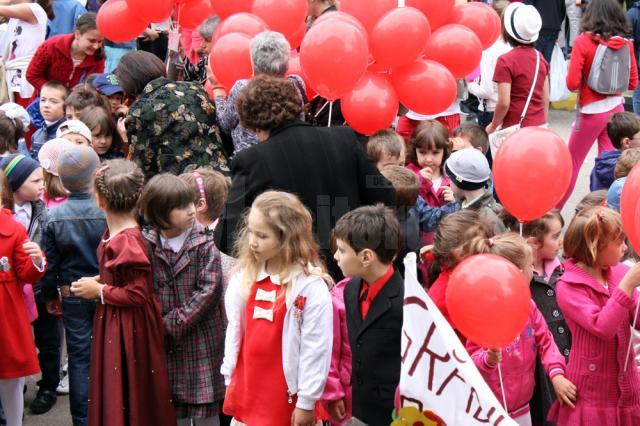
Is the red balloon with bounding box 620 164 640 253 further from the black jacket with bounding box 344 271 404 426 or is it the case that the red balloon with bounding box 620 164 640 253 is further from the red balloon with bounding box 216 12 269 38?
the red balloon with bounding box 216 12 269 38

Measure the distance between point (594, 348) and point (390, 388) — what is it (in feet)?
2.78

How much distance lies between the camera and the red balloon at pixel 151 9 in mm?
5840

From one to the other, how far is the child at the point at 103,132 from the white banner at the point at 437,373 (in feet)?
10.5

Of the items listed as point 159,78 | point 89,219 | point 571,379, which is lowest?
point 571,379

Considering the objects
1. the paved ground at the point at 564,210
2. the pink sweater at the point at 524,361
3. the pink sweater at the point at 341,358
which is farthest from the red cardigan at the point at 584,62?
the pink sweater at the point at 341,358

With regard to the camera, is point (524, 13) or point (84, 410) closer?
point (84, 410)

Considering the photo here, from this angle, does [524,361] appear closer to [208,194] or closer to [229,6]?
[208,194]

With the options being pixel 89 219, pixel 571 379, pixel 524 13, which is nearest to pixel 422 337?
pixel 571 379

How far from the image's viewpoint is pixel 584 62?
298 inches

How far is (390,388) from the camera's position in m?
3.81

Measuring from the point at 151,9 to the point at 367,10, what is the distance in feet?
4.72

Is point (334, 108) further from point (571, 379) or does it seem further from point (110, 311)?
point (571, 379)

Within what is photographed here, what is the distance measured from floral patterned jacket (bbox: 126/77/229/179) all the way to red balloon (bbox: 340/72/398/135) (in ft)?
2.73

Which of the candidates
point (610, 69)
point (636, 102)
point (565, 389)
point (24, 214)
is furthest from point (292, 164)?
point (636, 102)
